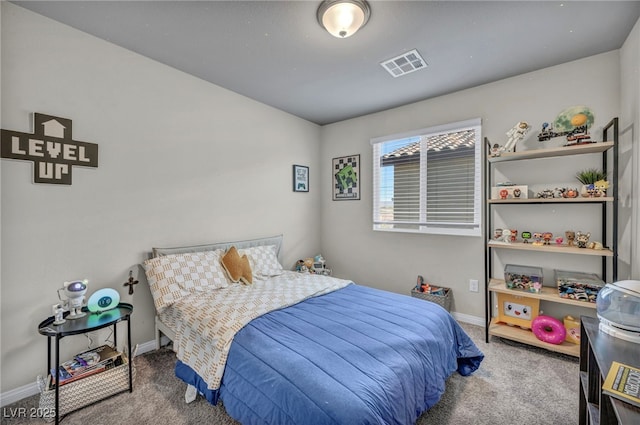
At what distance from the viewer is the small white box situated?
2502 mm

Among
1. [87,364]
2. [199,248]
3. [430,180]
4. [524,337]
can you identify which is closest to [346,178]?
[430,180]

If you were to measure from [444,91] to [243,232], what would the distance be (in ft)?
9.02

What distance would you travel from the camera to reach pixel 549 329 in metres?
2.38

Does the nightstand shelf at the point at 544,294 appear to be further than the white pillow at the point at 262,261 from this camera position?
No

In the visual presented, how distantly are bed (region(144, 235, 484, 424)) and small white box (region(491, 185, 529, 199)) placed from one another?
52.3 inches

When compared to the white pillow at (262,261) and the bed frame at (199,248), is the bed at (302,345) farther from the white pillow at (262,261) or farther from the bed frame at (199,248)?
the white pillow at (262,261)

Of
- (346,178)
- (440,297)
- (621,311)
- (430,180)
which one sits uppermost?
(346,178)

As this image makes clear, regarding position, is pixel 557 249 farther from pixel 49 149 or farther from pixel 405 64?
pixel 49 149

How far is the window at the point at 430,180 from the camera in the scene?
302cm

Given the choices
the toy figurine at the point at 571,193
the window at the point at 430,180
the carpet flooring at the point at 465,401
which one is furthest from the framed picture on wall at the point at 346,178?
the carpet flooring at the point at 465,401

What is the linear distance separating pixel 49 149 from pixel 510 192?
371 centimetres

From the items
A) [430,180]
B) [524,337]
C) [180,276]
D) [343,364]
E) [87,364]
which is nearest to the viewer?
[343,364]

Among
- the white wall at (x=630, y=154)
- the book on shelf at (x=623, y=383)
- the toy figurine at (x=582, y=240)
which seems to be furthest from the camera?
the toy figurine at (x=582, y=240)

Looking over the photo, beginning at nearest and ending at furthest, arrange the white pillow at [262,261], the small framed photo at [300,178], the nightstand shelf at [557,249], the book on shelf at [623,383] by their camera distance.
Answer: the book on shelf at [623,383]
the nightstand shelf at [557,249]
the white pillow at [262,261]
the small framed photo at [300,178]
